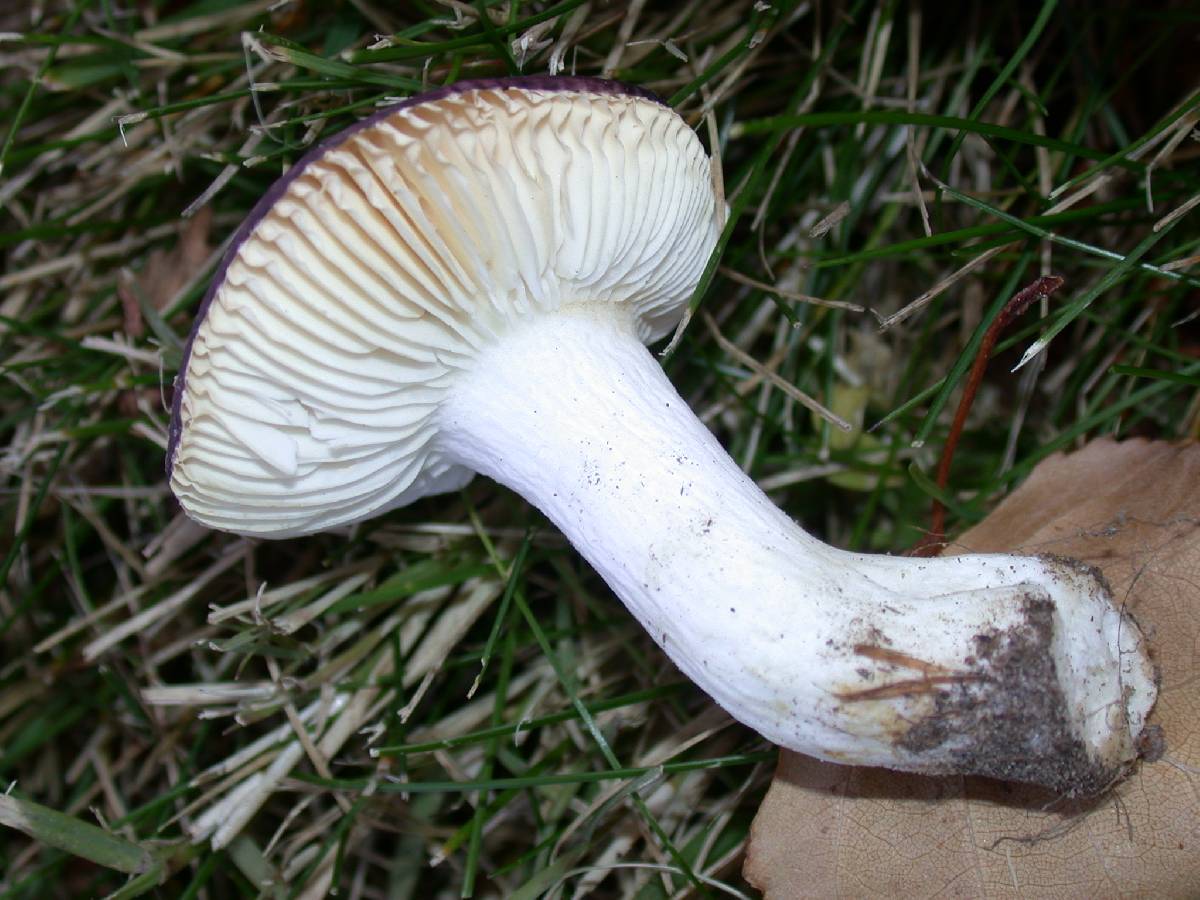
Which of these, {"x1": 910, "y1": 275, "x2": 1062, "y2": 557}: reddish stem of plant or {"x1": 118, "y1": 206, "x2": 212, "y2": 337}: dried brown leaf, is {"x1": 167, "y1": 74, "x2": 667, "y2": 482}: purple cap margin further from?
{"x1": 118, "y1": 206, "x2": 212, "y2": 337}: dried brown leaf

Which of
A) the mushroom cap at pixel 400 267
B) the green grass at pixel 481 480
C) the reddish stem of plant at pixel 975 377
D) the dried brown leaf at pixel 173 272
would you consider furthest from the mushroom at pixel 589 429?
the dried brown leaf at pixel 173 272

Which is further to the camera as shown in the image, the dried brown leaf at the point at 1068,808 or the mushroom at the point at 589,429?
the dried brown leaf at the point at 1068,808

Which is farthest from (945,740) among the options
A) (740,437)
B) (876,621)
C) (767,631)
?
(740,437)

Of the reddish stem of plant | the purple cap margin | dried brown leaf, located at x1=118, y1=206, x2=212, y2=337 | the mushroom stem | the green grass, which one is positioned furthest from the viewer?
dried brown leaf, located at x1=118, y1=206, x2=212, y2=337

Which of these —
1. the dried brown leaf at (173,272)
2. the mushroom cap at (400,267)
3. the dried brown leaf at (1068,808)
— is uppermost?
the mushroom cap at (400,267)

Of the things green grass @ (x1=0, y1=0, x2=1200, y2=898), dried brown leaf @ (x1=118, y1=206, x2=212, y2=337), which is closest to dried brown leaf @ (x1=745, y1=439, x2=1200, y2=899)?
green grass @ (x1=0, y1=0, x2=1200, y2=898)

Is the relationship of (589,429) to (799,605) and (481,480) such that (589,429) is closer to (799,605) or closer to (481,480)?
(799,605)

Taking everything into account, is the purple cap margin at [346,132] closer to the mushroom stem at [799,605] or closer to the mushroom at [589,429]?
the mushroom at [589,429]

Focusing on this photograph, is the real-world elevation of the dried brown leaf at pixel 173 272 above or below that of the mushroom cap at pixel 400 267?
below
